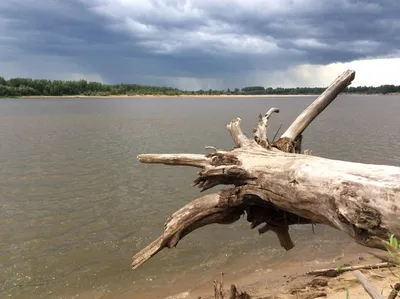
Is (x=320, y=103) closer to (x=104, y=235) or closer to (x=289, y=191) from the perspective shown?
(x=289, y=191)

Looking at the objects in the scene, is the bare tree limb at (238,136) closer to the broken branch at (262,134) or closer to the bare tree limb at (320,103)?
the broken branch at (262,134)

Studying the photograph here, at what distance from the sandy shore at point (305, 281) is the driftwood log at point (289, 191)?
80 cm

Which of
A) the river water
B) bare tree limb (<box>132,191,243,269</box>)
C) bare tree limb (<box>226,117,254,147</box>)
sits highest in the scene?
bare tree limb (<box>226,117,254,147</box>)

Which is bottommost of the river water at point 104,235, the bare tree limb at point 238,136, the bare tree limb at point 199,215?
the river water at point 104,235

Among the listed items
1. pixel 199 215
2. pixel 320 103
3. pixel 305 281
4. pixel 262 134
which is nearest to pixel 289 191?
pixel 199 215

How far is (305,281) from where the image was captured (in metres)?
5.73

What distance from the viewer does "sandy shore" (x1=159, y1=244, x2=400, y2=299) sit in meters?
5.07

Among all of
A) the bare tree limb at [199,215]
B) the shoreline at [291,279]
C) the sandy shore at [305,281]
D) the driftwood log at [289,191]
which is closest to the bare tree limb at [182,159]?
the driftwood log at [289,191]

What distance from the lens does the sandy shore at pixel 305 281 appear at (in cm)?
507

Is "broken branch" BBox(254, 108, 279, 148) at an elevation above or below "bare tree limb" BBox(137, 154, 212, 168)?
above

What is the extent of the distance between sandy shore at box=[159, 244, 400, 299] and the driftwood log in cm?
80

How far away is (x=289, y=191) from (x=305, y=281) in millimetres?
2663

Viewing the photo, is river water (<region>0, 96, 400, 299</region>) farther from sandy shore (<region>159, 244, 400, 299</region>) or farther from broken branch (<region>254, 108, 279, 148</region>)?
broken branch (<region>254, 108, 279, 148</region>)

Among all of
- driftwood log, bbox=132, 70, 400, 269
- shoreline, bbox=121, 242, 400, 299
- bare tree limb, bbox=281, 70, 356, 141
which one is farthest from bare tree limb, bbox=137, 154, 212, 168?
shoreline, bbox=121, 242, 400, 299
